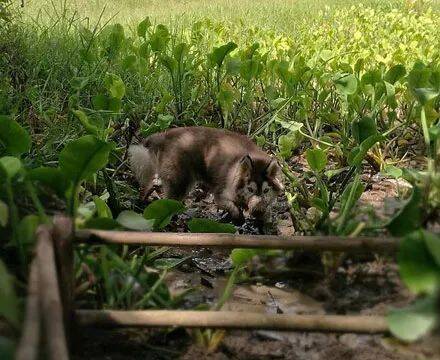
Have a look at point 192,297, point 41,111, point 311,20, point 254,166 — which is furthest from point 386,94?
point 311,20

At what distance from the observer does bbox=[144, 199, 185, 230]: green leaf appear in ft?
7.65

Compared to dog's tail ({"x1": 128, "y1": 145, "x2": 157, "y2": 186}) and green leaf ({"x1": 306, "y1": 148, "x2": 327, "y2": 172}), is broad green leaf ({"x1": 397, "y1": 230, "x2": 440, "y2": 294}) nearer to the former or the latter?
green leaf ({"x1": 306, "y1": 148, "x2": 327, "y2": 172})

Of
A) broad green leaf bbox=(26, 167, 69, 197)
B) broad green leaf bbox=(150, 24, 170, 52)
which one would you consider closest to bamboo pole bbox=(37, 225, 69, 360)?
broad green leaf bbox=(26, 167, 69, 197)

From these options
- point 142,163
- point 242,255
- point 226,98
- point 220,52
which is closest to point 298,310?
point 242,255

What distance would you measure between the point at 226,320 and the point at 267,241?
0.24m

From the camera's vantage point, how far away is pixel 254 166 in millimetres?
3547

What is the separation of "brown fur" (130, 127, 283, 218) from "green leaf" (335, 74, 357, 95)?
55 cm

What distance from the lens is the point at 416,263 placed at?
1.37 meters

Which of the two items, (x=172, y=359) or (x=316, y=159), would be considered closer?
(x=172, y=359)

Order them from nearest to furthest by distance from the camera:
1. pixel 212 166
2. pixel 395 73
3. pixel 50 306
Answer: pixel 50 306 < pixel 212 166 < pixel 395 73

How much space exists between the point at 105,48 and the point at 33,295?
3903mm

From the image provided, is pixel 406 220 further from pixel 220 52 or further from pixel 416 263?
pixel 220 52

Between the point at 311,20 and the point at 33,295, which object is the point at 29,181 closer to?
the point at 33,295

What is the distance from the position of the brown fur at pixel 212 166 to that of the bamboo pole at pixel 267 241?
5.30 ft
